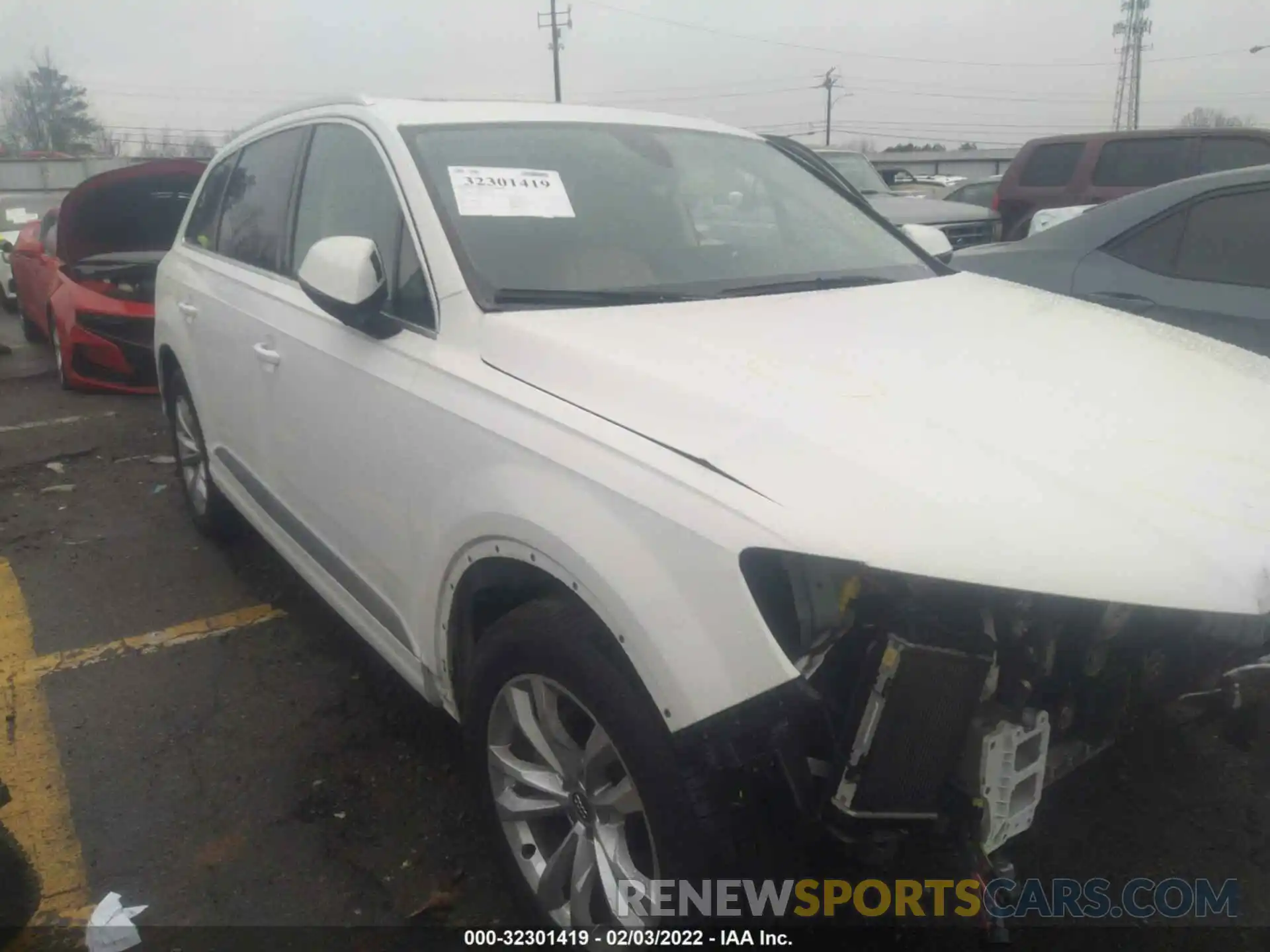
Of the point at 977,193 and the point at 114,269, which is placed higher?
the point at 977,193

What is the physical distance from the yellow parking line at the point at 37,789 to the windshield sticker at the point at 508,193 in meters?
1.93

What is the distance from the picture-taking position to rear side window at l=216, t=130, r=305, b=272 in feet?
11.3

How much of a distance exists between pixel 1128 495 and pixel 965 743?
1.58ft

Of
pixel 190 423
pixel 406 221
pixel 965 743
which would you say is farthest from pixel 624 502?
pixel 190 423

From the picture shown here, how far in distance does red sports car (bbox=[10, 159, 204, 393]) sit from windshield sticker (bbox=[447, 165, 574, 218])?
5.51m

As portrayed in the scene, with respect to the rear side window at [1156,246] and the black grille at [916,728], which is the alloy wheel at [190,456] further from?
the rear side window at [1156,246]

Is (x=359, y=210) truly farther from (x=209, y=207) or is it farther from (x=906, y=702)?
(x=906, y=702)

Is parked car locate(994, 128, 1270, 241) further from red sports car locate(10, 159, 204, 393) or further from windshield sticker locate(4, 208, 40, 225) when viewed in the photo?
windshield sticker locate(4, 208, 40, 225)

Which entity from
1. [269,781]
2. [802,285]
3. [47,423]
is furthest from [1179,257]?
[47,423]

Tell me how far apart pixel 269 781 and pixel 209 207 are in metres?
2.57

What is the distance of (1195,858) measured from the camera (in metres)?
2.54

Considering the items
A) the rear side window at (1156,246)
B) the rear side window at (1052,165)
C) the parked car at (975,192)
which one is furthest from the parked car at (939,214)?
the rear side window at (1156,246)

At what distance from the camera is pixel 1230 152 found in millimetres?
9906

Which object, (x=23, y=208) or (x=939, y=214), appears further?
(x=23, y=208)
